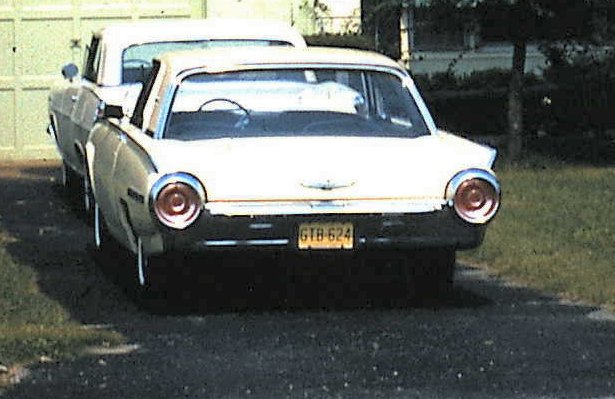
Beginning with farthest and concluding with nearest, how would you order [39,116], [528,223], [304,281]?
[39,116] < [528,223] < [304,281]

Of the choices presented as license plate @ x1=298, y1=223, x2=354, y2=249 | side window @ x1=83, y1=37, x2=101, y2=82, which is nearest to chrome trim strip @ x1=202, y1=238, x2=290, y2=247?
license plate @ x1=298, y1=223, x2=354, y2=249

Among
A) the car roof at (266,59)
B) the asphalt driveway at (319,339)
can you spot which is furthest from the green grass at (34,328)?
the car roof at (266,59)

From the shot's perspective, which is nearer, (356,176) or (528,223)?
(356,176)

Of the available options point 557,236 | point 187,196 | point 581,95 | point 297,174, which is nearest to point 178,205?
point 187,196

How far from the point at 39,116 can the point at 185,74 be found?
9.90 m

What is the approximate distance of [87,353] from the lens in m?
8.13

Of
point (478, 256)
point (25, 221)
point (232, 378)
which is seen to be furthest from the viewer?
point (25, 221)

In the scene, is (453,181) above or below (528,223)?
above

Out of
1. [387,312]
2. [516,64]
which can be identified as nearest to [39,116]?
[516,64]

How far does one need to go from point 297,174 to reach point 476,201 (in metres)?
0.95

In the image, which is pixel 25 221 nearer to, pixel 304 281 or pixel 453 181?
pixel 304 281

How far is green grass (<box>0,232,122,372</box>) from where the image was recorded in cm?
806

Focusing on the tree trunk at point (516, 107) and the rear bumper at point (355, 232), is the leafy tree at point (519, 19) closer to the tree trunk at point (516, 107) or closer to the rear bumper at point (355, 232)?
the tree trunk at point (516, 107)

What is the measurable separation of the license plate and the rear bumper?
26 mm
